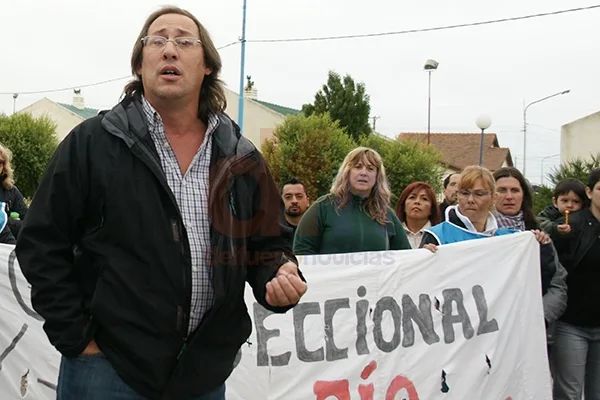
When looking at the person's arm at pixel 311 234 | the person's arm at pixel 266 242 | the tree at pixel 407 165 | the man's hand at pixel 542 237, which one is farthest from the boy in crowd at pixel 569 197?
the tree at pixel 407 165

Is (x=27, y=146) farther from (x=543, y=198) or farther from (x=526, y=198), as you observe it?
(x=526, y=198)

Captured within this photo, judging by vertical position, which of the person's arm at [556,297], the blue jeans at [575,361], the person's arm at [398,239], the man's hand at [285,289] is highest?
the person's arm at [398,239]

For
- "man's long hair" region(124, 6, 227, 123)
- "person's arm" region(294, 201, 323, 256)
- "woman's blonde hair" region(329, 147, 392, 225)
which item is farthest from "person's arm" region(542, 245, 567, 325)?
"man's long hair" region(124, 6, 227, 123)

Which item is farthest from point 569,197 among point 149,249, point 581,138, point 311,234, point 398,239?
point 581,138

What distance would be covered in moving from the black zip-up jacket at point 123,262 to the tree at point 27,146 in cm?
2760

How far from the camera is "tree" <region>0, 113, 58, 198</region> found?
91.4 feet

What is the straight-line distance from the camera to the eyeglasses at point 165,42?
1.95 meters

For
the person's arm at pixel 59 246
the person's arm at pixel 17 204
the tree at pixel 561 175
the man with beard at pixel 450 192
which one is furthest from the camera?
the tree at pixel 561 175

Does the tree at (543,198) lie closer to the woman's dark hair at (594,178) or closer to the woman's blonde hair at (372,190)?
the woman's dark hair at (594,178)

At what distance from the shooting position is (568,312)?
4391mm

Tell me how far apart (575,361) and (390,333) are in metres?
1.31

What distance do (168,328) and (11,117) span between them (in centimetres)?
3065

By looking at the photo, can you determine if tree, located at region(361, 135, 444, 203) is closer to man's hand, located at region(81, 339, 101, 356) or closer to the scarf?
the scarf

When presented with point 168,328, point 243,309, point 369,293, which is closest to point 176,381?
point 168,328
